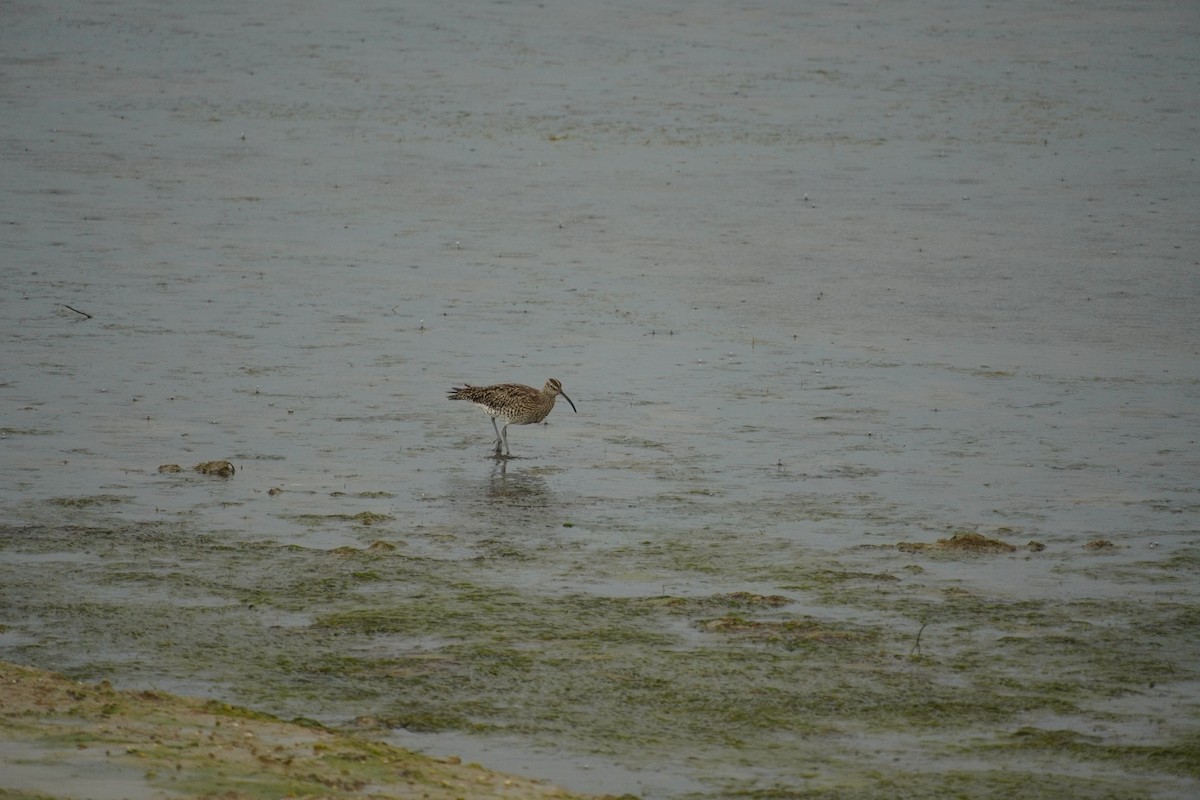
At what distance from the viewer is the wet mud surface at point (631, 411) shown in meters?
9.66

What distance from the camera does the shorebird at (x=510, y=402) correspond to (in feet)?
50.5

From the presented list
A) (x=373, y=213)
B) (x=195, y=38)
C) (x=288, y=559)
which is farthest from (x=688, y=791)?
(x=195, y=38)

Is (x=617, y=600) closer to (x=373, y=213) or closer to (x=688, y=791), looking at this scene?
(x=688, y=791)

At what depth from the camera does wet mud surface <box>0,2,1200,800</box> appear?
966 centimetres

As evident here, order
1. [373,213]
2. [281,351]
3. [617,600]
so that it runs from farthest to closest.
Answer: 1. [373,213]
2. [281,351]
3. [617,600]

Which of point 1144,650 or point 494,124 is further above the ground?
point 494,124

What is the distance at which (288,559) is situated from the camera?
469 inches

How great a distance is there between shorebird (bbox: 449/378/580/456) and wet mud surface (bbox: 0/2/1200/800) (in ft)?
1.02

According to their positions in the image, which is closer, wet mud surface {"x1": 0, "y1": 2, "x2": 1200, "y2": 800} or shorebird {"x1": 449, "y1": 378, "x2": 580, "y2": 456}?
wet mud surface {"x1": 0, "y1": 2, "x2": 1200, "y2": 800}

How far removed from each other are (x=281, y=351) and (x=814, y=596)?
322 inches

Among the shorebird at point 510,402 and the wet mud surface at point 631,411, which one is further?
the shorebird at point 510,402

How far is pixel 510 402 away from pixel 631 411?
1.49 m

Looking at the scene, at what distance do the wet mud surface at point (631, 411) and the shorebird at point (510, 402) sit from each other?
310mm

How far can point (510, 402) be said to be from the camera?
605 inches
